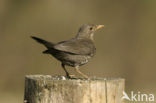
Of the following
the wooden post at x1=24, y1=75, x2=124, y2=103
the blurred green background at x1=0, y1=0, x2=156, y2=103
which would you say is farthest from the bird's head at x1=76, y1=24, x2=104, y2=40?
the blurred green background at x1=0, y1=0, x2=156, y2=103

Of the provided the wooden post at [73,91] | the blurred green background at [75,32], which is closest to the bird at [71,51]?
the wooden post at [73,91]

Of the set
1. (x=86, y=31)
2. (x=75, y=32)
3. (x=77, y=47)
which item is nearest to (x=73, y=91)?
(x=77, y=47)

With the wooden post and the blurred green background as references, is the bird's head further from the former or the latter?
the blurred green background

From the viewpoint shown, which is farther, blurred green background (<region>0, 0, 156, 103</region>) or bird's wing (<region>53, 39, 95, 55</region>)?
blurred green background (<region>0, 0, 156, 103</region>)

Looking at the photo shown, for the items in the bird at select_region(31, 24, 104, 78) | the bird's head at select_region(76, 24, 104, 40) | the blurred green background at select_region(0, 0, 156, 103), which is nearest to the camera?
the bird at select_region(31, 24, 104, 78)

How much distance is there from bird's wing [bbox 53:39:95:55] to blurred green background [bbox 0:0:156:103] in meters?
3.98

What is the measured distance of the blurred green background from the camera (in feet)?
40.3

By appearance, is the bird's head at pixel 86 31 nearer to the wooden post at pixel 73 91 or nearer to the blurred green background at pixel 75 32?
the wooden post at pixel 73 91

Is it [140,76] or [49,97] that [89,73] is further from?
[49,97]

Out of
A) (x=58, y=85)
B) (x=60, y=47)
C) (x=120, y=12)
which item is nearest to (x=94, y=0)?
A: (x=120, y=12)

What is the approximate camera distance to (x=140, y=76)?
40.4 feet

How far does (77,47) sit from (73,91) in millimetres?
1966

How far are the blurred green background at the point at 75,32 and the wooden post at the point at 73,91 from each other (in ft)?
19.1

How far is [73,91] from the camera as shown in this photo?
19.0 feet
